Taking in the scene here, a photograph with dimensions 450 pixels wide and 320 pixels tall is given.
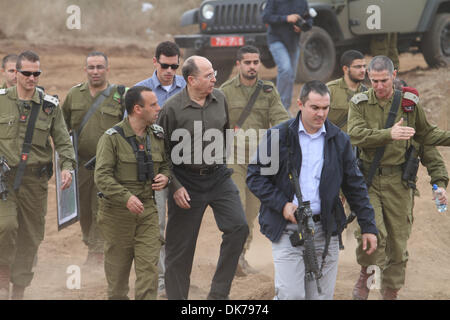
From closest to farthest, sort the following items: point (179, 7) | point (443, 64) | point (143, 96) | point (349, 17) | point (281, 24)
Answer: point (143, 96)
point (281, 24)
point (349, 17)
point (443, 64)
point (179, 7)

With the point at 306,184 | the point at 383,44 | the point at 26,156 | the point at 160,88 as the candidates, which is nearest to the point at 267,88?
the point at 160,88

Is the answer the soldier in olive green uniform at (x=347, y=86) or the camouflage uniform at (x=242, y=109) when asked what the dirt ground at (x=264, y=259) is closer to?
the camouflage uniform at (x=242, y=109)

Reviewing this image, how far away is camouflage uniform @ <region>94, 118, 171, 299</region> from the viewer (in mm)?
5898

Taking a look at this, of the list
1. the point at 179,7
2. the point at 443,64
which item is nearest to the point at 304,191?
the point at 443,64

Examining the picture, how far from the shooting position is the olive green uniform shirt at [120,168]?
19.2 ft

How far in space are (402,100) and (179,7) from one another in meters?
20.4

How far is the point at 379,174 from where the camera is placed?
6.74 metres

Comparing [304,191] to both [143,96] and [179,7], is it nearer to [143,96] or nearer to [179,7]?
[143,96]

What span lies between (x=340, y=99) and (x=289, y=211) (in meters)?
3.46

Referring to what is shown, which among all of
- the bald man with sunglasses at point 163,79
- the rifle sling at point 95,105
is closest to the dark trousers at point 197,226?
the bald man with sunglasses at point 163,79

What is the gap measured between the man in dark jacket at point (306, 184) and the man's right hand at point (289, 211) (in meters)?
0.02

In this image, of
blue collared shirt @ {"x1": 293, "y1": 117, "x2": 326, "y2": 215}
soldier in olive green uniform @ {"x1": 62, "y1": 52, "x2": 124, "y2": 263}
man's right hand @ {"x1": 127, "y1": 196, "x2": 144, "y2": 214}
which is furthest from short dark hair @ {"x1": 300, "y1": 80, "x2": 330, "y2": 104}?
soldier in olive green uniform @ {"x1": 62, "y1": 52, "x2": 124, "y2": 263}

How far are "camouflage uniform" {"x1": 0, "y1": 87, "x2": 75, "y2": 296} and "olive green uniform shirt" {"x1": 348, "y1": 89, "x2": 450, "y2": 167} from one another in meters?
2.46

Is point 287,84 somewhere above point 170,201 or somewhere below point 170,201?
above
